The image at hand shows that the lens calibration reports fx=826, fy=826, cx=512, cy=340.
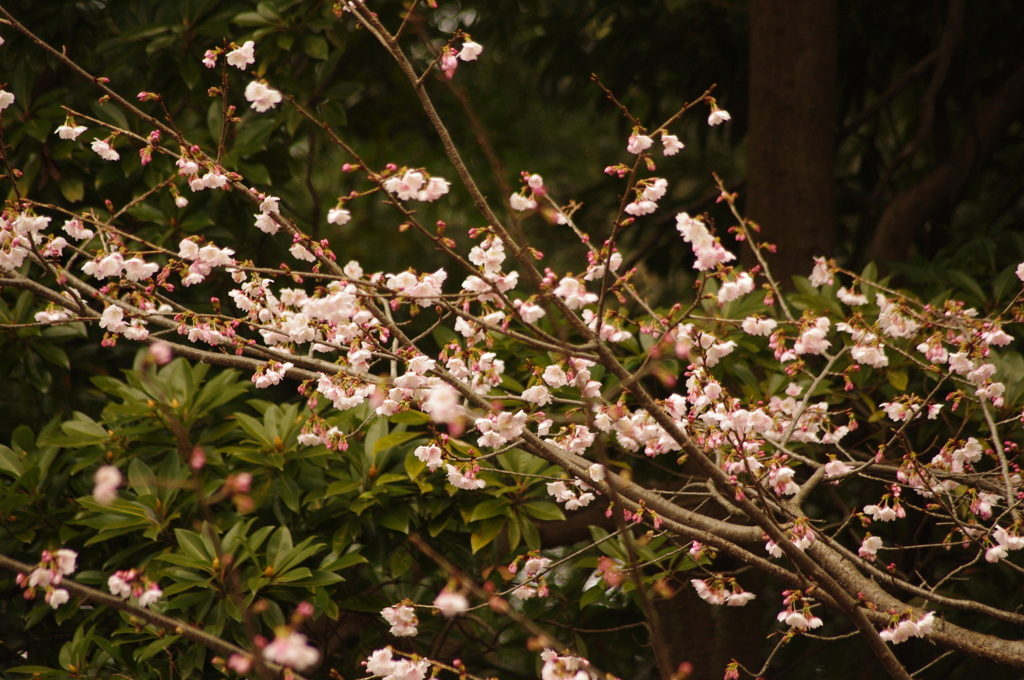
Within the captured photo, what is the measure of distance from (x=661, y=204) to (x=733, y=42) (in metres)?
0.84

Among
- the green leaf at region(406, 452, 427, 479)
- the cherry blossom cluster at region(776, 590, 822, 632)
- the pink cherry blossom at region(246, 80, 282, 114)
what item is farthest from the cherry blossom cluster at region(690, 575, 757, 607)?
the pink cherry blossom at region(246, 80, 282, 114)

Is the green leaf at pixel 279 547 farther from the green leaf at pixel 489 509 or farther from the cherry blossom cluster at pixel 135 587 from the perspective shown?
the cherry blossom cluster at pixel 135 587

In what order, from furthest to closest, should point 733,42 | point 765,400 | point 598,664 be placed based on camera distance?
1. point 733,42
2. point 598,664
3. point 765,400

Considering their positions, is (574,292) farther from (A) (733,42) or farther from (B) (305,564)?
(A) (733,42)

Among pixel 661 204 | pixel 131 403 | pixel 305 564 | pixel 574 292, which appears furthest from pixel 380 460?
pixel 661 204

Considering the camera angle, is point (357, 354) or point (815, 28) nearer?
point (357, 354)

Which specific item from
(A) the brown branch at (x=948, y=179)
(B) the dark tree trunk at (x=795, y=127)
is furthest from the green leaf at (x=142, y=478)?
(A) the brown branch at (x=948, y=179)

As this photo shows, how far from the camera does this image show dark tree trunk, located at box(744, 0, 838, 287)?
3057 mm

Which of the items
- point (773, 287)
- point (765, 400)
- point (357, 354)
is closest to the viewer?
point (357, 354)

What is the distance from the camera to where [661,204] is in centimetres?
427

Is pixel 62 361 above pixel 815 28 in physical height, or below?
below

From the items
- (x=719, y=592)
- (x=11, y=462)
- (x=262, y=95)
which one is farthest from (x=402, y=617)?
(x=11, y=462)

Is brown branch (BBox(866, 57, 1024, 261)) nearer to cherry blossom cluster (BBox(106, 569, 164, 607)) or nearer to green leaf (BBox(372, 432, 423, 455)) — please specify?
green leaf (BBox(372, 432, 423, 455))

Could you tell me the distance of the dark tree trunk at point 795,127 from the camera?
306 cm
